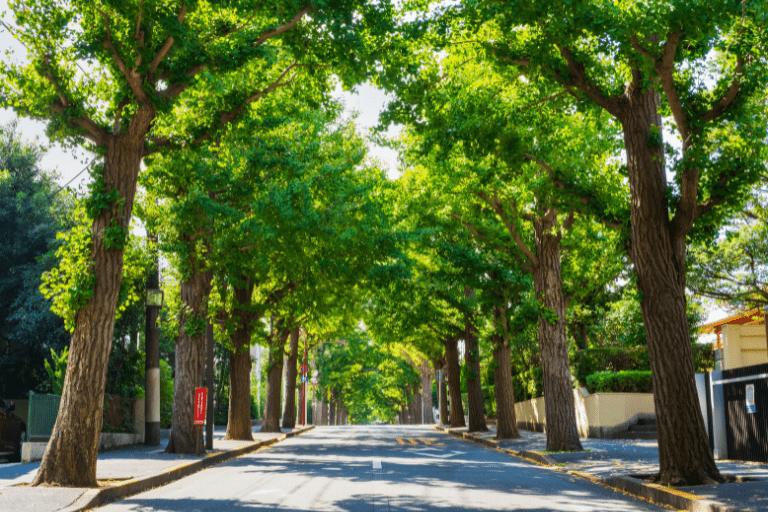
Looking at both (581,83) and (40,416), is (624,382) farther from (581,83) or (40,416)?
(40,416)

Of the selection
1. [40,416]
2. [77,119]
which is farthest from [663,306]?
[40,416]

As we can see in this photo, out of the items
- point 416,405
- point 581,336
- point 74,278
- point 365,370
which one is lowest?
point 416,405

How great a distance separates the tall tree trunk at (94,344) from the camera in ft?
34.7

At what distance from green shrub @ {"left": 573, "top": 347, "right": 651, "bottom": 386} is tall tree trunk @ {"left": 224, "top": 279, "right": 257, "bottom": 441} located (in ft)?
43.3

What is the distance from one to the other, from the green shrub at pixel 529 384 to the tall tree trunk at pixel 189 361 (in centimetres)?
1785

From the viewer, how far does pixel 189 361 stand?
59.9ft

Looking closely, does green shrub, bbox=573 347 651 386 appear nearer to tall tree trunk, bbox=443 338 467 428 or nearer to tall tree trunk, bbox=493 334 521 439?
tall tree trunk, bbox=493 334 521 439

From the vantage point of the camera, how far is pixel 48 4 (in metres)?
10.7

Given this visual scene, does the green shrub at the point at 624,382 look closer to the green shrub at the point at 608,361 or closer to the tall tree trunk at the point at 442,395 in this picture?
the green shrub at the point at 608,361

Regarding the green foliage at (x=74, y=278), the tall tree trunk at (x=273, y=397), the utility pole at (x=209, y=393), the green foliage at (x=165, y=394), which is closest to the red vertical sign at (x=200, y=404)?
the utility pole at (x=209, y=393)

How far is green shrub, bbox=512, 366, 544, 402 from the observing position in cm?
3359

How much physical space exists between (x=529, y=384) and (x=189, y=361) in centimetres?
2081

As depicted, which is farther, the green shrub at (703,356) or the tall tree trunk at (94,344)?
the green shrub at (703,356)

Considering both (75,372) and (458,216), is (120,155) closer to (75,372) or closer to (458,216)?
(75,372)
